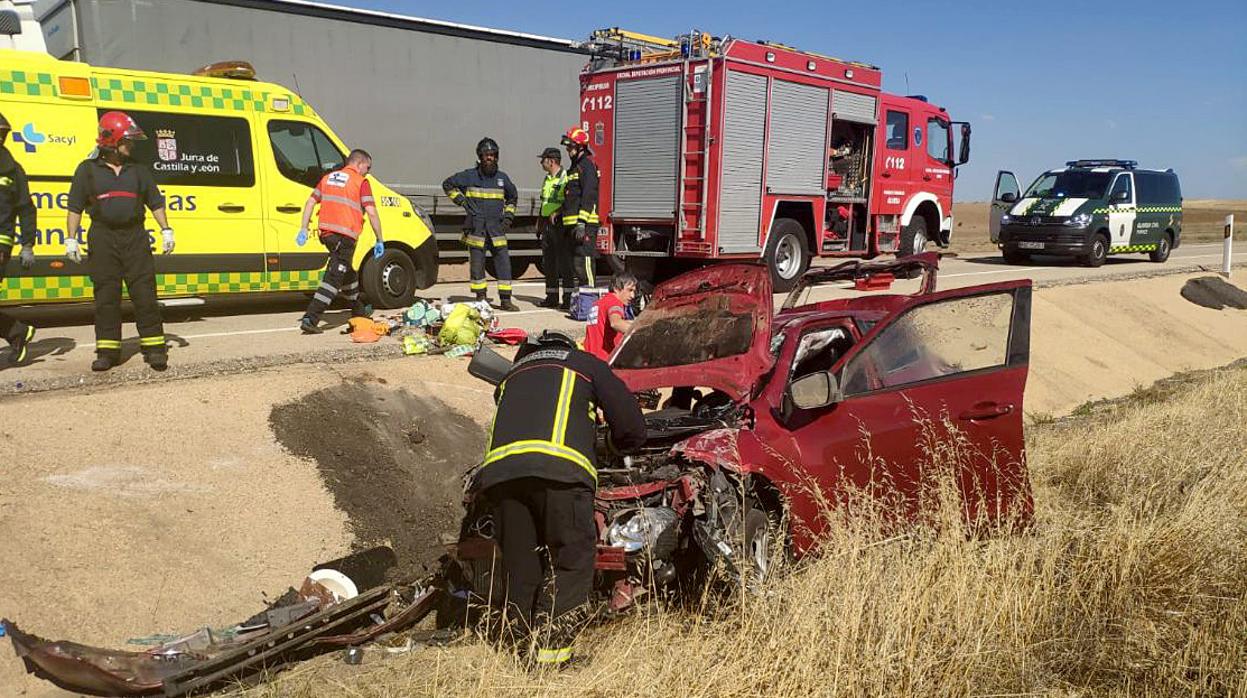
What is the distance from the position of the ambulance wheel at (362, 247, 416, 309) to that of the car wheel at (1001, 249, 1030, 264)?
12430 mm

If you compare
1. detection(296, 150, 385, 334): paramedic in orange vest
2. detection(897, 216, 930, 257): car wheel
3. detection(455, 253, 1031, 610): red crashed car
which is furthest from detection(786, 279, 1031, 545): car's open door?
detection(897, 216, 930, 257): car wheel

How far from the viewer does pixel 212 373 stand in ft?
23.0

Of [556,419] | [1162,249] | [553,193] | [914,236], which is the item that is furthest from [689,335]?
[1162,249]

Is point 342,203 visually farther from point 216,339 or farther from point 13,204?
point 13,204

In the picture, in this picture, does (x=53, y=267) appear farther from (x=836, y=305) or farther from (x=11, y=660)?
(x=836, y=305)

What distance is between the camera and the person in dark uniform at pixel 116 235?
6.66m

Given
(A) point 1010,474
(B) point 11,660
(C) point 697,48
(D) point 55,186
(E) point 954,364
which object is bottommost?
(B) point 11,660

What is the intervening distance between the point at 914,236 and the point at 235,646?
13.1 m

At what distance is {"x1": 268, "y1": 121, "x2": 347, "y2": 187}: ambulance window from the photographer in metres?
9.55

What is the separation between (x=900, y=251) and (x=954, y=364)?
1050cm

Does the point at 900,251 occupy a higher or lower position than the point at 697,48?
lower

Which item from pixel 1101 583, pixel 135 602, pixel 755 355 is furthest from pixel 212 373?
pixel 1101 583

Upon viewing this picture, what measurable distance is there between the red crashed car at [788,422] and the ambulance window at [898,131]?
971 cm

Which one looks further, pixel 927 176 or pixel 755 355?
pixel 927 176
